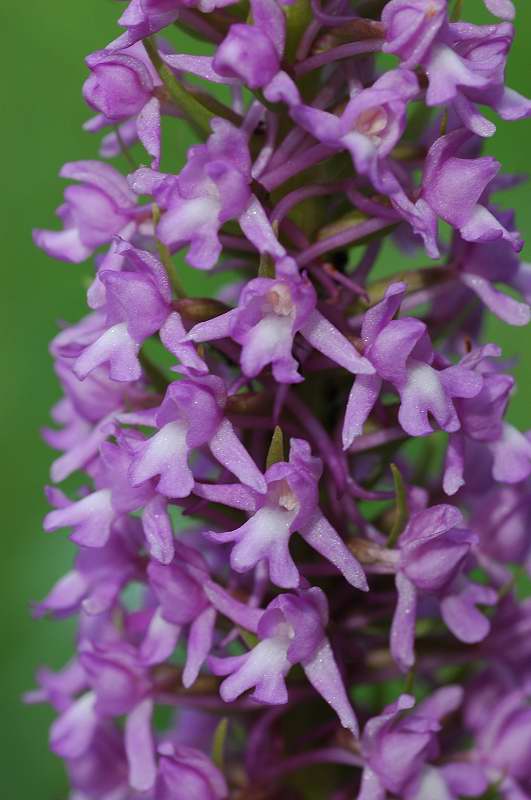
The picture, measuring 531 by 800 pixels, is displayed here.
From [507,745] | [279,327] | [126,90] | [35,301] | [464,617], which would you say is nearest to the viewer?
[279,327]

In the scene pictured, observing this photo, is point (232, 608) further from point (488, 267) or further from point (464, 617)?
point (488, 267)

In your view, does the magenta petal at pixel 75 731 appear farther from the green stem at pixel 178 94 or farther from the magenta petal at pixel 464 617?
the green stem at pixel 178 94

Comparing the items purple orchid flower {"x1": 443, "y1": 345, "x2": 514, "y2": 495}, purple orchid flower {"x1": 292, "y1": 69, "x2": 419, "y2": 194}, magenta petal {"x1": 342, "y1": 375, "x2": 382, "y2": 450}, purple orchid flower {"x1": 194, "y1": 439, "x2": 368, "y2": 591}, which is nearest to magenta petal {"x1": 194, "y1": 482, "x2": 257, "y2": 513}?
purple orchid flower {"x1": 194, "y1": 439, "x2": 368, "y2": 591}

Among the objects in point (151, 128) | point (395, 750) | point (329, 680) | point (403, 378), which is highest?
point (151, 128)

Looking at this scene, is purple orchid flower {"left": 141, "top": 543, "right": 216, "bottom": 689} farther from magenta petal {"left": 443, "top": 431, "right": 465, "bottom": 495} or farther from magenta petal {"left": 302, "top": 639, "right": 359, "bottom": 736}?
magenta petal {"left": 443, "top": 431, "right": 465, "bottom": 495}

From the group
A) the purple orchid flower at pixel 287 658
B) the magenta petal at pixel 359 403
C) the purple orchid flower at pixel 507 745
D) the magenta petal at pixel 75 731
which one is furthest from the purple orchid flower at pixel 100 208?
the purple orchid flower at pixel 507 745

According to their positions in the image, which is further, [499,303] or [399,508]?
[499,303]

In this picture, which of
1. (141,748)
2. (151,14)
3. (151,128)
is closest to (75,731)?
(141,748)
